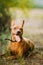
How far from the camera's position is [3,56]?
98 centimetres

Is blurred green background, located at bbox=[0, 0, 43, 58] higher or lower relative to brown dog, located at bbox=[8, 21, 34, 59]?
higher

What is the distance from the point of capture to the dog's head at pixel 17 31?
37.7 inches

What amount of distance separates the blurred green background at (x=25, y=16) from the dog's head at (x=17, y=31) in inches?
1.3

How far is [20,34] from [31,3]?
24cm

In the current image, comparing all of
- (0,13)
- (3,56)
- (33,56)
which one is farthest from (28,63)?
(0,13)

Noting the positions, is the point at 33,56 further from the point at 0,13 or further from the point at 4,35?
the point at 0,13

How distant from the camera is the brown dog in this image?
0.97m

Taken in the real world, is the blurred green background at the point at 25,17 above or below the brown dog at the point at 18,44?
above

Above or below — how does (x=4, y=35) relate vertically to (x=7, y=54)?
above

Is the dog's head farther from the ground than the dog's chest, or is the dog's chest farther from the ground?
the dog's head

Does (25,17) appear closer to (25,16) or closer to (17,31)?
(25,16)

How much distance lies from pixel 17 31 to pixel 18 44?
0.32 feet

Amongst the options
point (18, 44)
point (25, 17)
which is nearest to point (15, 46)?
point (18, 44)

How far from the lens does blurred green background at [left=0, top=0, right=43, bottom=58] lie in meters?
1.01
